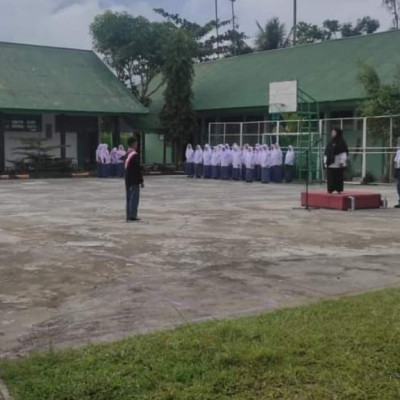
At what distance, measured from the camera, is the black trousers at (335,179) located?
15.8 metres

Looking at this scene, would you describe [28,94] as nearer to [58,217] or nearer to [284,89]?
[284,89]

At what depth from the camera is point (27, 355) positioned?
479 cm

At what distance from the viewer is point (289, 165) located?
88.8 feet

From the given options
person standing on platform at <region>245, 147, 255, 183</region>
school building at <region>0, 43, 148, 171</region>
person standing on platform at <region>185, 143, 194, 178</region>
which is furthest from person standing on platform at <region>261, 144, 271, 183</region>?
school building at <region>0, 43, 148, 171</region>

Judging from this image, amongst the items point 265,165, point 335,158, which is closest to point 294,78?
point 265,165

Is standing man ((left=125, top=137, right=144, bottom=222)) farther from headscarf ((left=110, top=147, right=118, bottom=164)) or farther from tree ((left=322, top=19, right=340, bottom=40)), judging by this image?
tree ((left=322, top=19, right=340, bottom=40))

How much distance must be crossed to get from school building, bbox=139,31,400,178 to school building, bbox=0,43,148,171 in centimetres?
255

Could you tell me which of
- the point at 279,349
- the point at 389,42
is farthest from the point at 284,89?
the point at 279,349

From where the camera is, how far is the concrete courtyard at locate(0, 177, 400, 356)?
5.90 metres

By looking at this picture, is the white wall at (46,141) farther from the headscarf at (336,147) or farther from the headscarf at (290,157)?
the headscarf at (336,147)

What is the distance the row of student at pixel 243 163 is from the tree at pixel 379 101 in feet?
10.9

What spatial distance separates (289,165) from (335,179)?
11183 millimetres

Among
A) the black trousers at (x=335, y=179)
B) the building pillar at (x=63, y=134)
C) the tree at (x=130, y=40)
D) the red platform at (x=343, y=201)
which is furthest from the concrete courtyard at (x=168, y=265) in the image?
the tree at (x=130, y=40)

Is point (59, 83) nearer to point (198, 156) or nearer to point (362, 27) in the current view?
point (198, 156)
